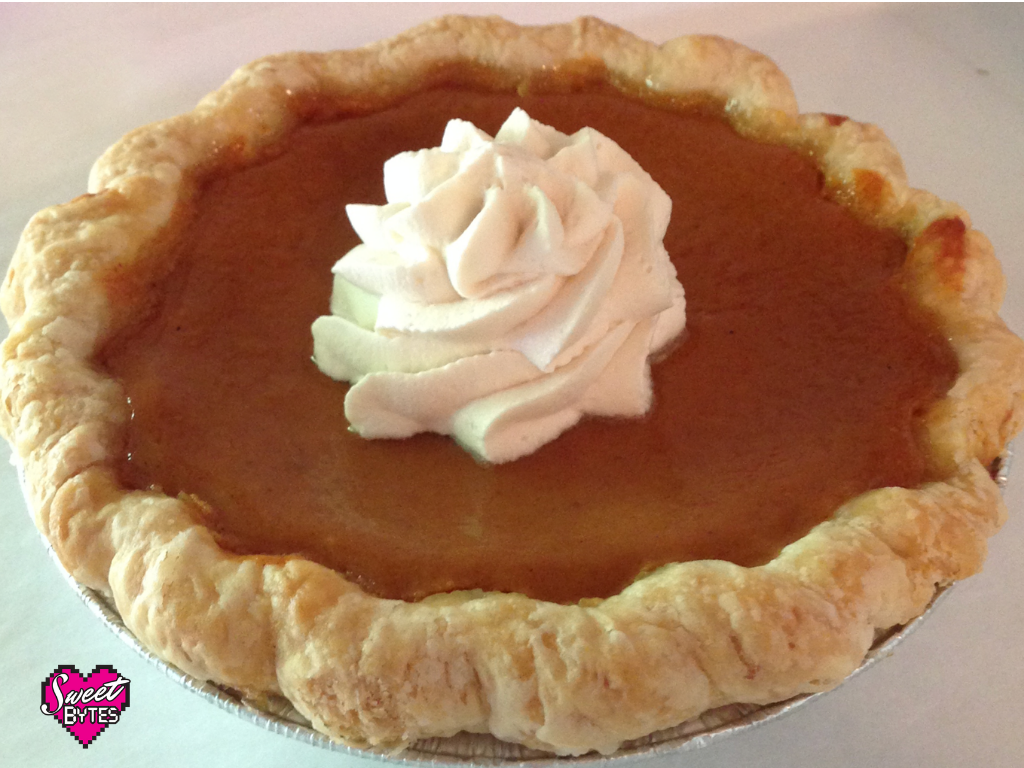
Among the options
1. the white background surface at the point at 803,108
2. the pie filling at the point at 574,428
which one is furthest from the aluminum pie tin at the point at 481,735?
the white background surface at the point at 803,108

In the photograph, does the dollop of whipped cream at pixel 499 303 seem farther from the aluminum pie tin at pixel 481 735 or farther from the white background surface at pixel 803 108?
the white background surface at pixel 803 108

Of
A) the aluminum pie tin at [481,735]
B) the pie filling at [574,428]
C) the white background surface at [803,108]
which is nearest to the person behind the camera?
the aluminum pie tin at [481,735]

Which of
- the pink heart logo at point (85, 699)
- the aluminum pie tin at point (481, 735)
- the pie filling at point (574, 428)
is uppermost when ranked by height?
the pie filling at point (574, 428)

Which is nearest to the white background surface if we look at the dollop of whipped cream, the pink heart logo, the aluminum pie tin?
the pink heart logo

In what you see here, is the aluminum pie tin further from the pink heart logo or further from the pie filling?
the pink heart logo

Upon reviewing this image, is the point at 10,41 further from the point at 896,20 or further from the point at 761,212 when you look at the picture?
the point at 896,20

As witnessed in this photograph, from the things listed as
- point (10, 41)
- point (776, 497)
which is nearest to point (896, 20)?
point (776, 497)

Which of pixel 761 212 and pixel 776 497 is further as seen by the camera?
pixel 761 212
